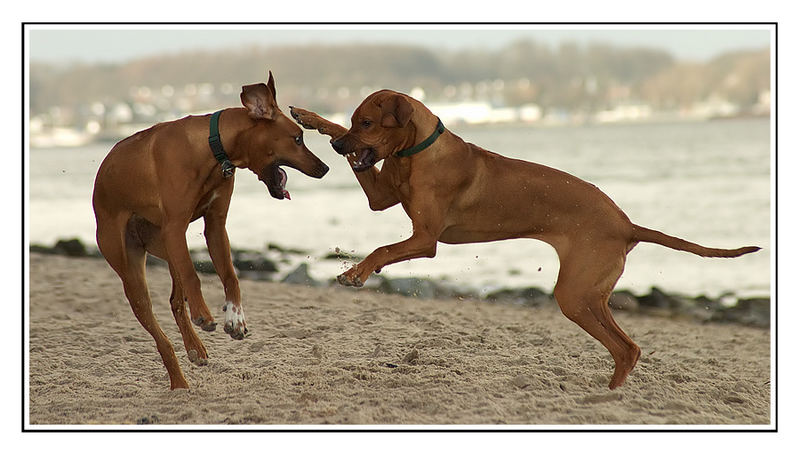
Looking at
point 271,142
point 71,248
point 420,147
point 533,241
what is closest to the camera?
point 271,142

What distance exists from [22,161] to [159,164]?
77.2 inches

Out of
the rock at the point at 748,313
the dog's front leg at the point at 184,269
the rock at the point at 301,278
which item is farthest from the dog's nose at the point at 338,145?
the rock at the point at 748,313

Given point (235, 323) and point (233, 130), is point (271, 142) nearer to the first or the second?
point (233, 130)

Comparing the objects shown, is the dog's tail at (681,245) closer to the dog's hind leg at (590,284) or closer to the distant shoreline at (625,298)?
the dog's hind leg at (590,284)

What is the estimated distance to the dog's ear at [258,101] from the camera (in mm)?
5676

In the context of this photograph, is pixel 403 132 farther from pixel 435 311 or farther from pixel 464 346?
pixel 435 311

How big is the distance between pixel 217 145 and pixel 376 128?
101 cm

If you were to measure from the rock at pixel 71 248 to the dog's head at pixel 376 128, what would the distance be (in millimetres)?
10145

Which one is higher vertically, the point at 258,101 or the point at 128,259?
the point at 258,101

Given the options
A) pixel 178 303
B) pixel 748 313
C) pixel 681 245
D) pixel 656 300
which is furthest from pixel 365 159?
pixel 748 313

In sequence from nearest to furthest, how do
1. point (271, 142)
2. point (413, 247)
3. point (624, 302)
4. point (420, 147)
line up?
point (413, 247) < point (271, 142) < point (420, 147) < point (624, 302)

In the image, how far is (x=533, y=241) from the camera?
16219 millimetres

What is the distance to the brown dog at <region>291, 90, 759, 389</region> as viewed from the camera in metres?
5.86
